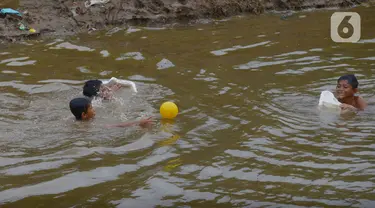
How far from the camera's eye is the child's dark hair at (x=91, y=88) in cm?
941

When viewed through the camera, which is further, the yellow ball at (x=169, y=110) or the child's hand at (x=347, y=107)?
the child's hand at (x=347, y=107)

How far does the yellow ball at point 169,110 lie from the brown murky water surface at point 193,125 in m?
0.14

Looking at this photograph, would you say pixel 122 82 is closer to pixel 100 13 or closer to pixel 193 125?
pixel 193 125

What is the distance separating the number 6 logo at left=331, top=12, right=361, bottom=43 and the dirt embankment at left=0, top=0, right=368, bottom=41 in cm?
221

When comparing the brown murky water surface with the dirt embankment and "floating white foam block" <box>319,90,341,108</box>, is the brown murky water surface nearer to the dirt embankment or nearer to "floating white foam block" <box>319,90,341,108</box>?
"floating white foam block" <box>319,90,341,108</box>

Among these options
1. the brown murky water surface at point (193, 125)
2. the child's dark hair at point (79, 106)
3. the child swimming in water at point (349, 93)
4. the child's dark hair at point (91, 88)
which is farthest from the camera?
the child's dark hair at point (91, 88)

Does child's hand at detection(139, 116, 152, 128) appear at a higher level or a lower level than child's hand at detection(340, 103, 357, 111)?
higher

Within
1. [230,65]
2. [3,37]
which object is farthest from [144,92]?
[3,37]

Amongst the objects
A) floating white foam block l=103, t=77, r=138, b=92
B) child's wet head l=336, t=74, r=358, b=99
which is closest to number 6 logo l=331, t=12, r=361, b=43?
child's wet head l=336, t=74, r=358, b=99

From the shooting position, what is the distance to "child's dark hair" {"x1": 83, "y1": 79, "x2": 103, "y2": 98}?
9406 millimetres

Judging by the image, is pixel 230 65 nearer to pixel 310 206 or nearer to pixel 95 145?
pixel 95 145

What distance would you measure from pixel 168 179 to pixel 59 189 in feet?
3.78

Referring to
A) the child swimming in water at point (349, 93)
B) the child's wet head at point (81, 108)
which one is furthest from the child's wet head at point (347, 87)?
the child's wet head at point (81, 108)

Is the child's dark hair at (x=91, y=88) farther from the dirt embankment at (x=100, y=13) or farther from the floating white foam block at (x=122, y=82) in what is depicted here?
the dirt embankment at (x=100, y=13)
